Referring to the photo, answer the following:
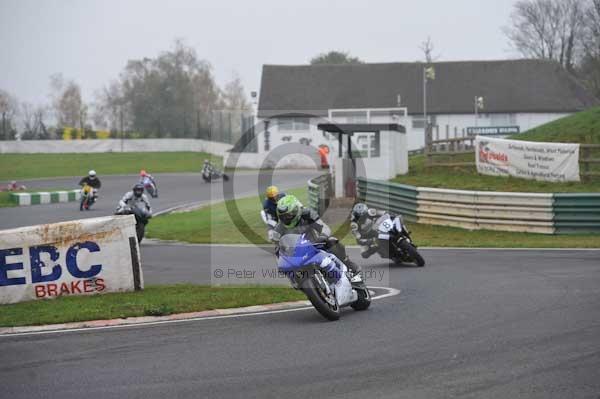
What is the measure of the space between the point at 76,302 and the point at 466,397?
6.80m

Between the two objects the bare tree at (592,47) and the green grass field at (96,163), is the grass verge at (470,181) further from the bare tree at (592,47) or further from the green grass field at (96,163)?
the bare tree at (592,47)

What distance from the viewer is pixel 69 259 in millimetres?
12141

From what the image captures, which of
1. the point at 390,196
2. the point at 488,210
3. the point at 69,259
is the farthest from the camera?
the point at 390,196

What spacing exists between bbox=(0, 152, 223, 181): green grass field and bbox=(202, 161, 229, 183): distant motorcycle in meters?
9.86

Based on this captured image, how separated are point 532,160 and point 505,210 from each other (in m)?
5.02

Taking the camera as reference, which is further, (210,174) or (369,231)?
(210,174)

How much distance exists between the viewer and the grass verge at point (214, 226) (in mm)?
24883

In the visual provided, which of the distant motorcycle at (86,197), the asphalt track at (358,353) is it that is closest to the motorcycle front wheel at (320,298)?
the asphalt track at (358,353)

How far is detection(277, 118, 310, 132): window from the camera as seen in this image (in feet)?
217

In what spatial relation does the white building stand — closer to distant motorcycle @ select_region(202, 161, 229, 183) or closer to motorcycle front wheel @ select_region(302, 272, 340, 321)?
distant motorcycle @ select_region(202, 161, 229, 183)

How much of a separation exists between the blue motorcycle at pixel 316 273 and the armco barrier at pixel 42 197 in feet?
102

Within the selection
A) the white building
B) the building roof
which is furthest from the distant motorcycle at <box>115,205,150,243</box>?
the building roof

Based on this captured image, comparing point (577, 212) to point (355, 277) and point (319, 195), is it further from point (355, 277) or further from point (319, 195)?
point (355, 277)

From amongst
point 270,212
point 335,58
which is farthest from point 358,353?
point 335,58
